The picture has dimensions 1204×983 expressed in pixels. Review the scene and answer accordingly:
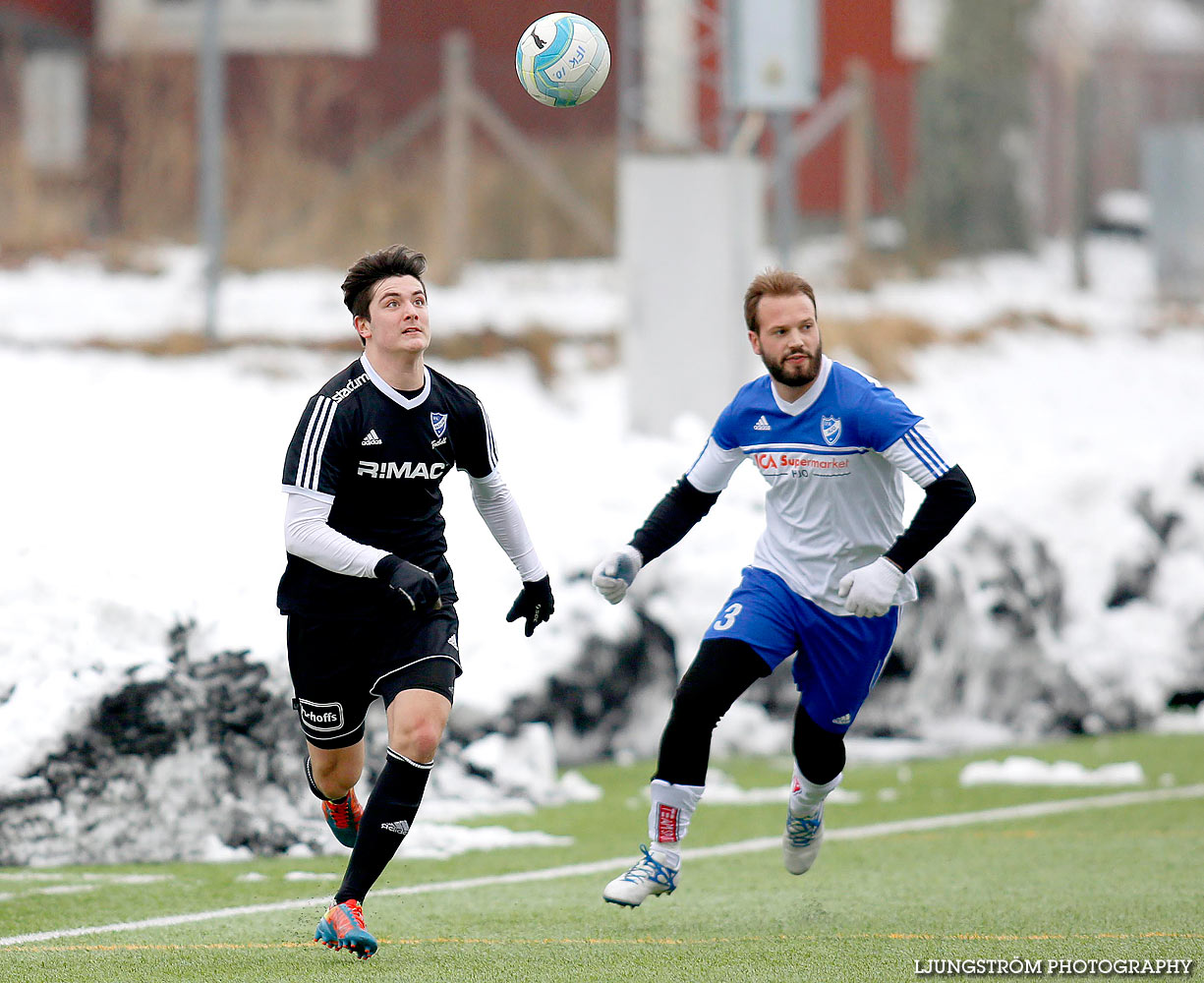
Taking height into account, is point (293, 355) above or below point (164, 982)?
above

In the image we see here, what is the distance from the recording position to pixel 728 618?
22.6 feet

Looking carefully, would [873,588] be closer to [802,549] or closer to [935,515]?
[935,515]

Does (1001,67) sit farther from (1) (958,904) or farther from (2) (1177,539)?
(1) (958,904)

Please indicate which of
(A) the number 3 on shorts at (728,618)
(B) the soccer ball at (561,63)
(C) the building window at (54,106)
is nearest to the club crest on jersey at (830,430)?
(A) the number 3 on shorts at (728,618)

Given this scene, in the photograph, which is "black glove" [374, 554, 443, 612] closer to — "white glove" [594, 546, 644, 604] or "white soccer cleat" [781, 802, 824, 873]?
"white glove" [594, 546, 644, 604]

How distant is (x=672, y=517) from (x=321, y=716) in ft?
4.65

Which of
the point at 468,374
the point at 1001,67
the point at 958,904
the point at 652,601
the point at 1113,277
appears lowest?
the point at 958,904

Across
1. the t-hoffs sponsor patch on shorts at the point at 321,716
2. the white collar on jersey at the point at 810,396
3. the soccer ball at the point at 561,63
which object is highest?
the soccer ball at the point at 561,63

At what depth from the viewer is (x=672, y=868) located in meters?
6.54

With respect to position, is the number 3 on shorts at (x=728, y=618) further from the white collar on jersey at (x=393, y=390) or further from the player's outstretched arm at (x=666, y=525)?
the white collar on jersey at (x=393, y=390)

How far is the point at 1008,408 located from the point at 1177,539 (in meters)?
8.72

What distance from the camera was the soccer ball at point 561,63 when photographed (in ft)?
24.8

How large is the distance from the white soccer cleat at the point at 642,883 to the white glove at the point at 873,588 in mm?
1040

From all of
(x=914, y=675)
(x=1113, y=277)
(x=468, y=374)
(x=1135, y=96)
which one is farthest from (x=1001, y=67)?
(x=914, y=675)
